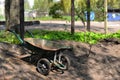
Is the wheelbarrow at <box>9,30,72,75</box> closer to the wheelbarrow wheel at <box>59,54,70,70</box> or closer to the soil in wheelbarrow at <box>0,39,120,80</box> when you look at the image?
the wheelbarrow wheel at <box>59,54,70,70</box>

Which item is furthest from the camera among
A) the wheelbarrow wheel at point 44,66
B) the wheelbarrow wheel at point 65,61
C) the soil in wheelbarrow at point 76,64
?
the wheelbarrow wheel at point 65,61

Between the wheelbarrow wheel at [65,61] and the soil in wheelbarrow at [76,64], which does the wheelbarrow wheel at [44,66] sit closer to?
the soil in wheelbarrow at [76,64]

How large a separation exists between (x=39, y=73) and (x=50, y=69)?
0.37 m

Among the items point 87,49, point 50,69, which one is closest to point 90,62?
point 87,49

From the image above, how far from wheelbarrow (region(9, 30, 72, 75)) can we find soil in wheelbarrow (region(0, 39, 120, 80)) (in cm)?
22

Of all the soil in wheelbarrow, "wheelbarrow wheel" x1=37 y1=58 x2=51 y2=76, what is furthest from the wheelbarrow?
the soil in wheelbarrow

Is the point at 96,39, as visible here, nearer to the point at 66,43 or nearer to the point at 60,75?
the point at 66,43

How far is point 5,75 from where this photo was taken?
29.3ft

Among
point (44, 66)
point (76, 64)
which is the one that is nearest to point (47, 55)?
point (44, 66)

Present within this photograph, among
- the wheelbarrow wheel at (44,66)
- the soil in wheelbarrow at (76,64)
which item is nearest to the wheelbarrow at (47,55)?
the wheelbarrow wheel at (44,66)

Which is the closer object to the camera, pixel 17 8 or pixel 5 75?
pixel 5 75

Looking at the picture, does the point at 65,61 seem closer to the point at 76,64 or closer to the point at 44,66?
the point at 44,66

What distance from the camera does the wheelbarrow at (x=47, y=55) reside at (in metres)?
9.95

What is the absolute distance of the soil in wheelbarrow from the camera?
9.41 meters
